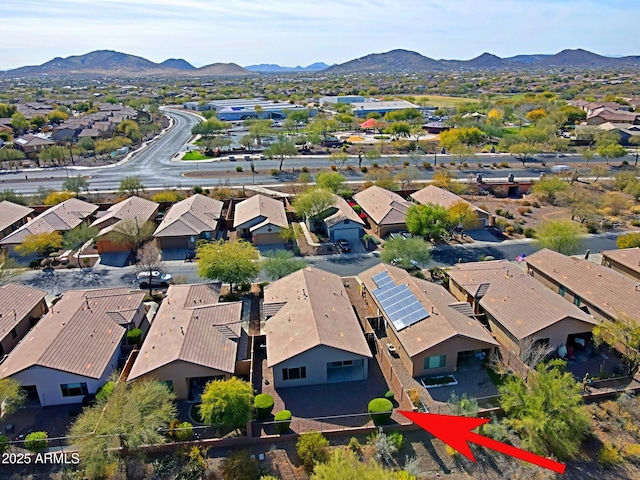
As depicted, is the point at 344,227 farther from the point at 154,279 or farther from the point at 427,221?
the point at 154,279

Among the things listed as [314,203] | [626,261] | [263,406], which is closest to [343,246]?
[314,203]

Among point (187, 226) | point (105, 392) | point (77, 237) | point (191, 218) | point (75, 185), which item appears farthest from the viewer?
point (75, 185)

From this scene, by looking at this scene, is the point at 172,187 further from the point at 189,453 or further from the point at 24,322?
the point at 189,453

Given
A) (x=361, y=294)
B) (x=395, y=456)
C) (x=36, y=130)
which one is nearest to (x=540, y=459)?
(x=395, y=456)

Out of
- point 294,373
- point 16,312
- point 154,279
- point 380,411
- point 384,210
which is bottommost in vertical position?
point 154,279

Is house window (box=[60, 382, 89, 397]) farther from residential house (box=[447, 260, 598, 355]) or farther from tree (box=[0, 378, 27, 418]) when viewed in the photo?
residential house (box=[447, 260, 598, 355])

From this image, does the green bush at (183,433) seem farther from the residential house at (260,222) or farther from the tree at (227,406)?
the residential house at (260,222)

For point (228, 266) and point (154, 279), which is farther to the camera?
point (154, 279)
